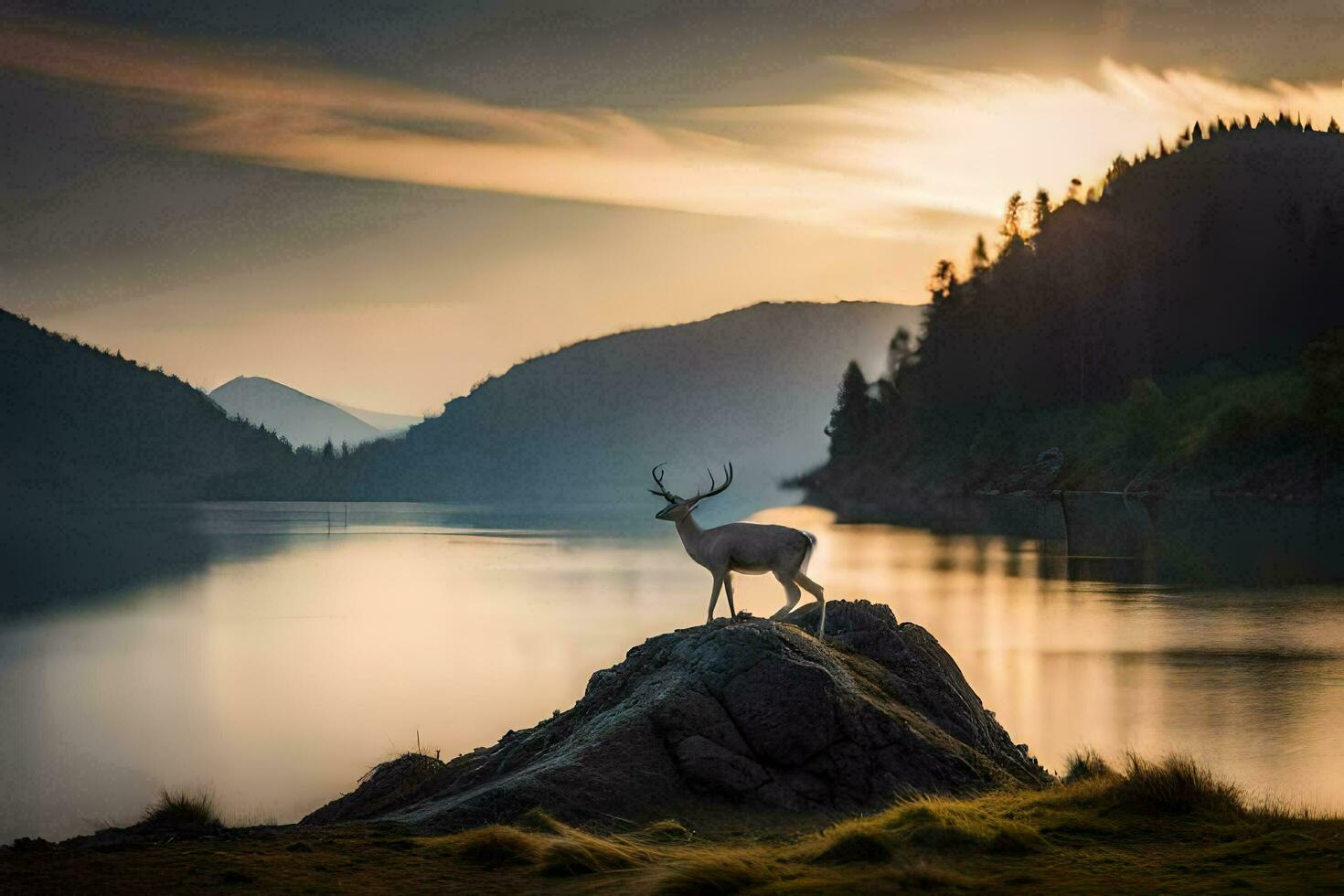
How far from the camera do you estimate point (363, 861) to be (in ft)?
30.9

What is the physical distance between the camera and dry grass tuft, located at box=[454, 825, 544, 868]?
895 cm

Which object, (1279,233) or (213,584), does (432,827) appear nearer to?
(213,584)

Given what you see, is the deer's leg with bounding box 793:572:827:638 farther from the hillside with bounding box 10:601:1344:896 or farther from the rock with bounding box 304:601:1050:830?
the rock with bounding box 304:601:1050:830

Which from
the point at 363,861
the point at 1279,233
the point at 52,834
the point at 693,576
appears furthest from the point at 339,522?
the point at 363,861

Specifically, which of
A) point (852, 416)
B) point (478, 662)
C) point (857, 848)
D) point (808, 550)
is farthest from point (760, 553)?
point (852, 416)

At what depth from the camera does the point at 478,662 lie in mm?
34250

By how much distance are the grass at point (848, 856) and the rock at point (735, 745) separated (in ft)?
3.34

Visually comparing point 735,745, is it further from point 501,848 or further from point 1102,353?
point 1102,353

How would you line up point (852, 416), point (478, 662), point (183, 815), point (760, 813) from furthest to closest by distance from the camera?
point (852, 416) < point (478, 662) < point (183, 815) < point (760, 813)

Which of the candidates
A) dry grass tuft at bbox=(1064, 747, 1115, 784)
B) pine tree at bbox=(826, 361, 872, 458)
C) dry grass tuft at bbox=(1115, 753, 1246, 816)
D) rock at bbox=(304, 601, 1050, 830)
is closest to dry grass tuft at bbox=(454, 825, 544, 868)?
rock at bbox=(304, 601, 1050, 830)

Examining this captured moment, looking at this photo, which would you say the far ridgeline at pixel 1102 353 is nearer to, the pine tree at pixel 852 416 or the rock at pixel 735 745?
the pine tree at pixel 852 416

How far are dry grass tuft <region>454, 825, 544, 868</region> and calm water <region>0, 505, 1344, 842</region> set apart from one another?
10.4 metres

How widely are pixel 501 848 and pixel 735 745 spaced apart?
380 centimetres

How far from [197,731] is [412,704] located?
4.38m
